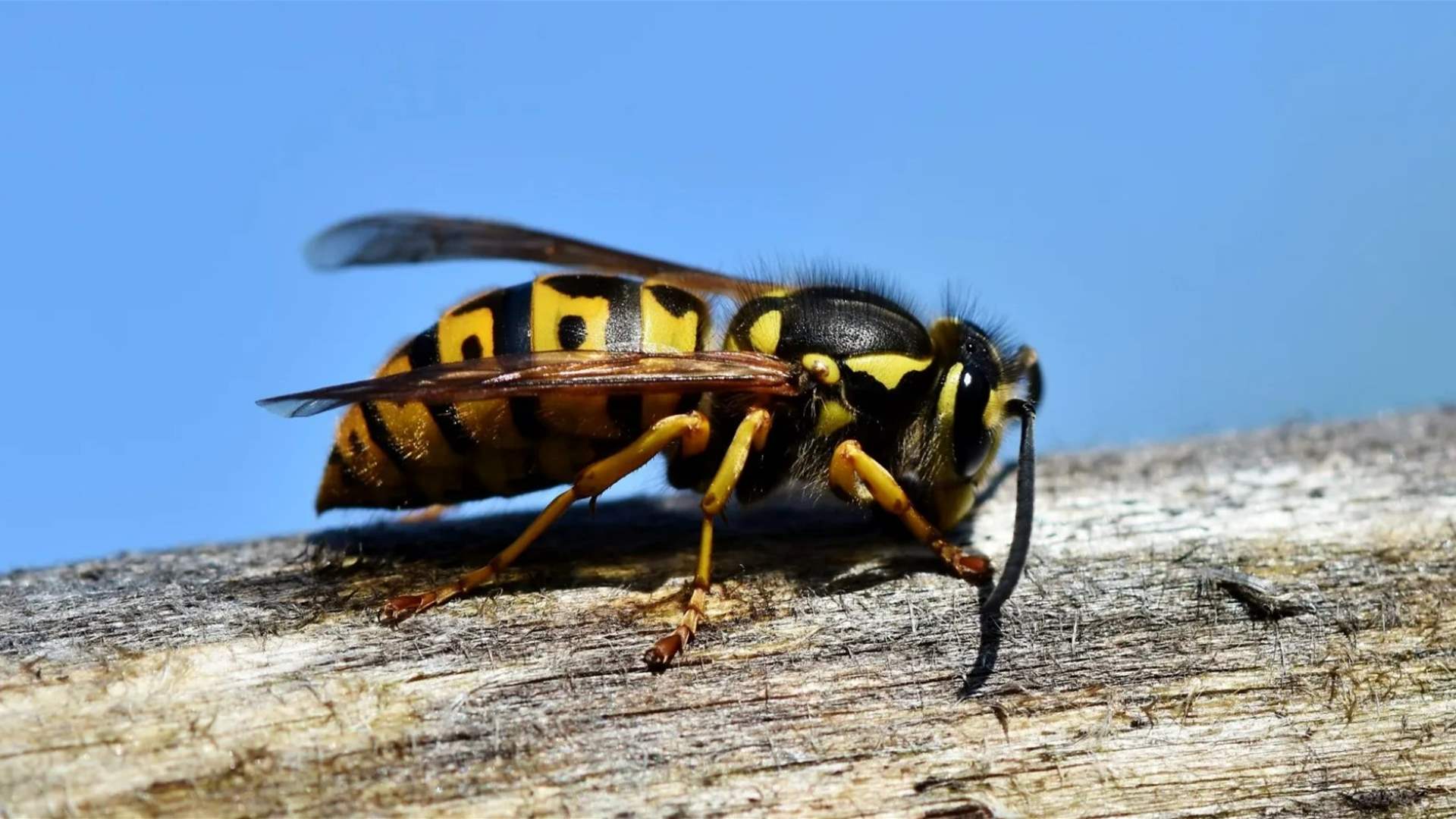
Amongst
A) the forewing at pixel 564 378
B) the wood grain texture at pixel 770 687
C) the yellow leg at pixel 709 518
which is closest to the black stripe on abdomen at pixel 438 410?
the forewing at pixel 564 378

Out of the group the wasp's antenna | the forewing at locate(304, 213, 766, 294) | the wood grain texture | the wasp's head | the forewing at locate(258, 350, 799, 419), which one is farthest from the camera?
the forewing at locate(304, 213, 766, 294)

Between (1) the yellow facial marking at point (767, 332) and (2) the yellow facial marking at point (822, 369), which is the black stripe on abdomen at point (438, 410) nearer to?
(1) the yellow facial marking at point (767, 332)

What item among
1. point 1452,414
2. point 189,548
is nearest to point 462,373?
point 189,548

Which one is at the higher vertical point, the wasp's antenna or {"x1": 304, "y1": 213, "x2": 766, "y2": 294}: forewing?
{"x1": 304, "y1": 213, "x2": 766, "y2": 294}: forewing

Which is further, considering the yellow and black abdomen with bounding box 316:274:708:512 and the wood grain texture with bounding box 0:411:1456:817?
the yellow and black abdomen with bounding box 316:274:708:512

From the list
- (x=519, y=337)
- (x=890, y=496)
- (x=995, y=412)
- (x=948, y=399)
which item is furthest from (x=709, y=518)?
(x=995, y=412)

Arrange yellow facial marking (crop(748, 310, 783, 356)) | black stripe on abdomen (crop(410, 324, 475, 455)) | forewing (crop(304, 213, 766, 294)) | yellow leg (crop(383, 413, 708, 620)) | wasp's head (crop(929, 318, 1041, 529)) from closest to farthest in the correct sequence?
1. yellow leg (crop(383, 413, 708, 620))
2. black stripe on abdomen (crop(410, 324, 475, 455))
3. wasp's head (crop(929, 318, 1041, 529))
4. yellow facial marking (crop(748, 310, 783, 356))
5. forewing (crop(304, 213, 766, 294))

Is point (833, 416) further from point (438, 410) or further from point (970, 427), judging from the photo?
point (438, 410)

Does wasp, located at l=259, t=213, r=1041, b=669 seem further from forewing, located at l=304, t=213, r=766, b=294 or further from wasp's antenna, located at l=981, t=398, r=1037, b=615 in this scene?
forewing, located at l=304, t=213, r=766, b=294

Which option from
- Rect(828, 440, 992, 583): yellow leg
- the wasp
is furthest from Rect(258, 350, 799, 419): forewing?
Rect(828, 440, 992, 583): yellow leg
